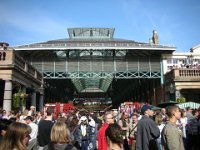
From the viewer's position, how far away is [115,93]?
69.2m

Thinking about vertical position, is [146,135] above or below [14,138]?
below

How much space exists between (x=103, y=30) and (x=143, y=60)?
65.3 feet

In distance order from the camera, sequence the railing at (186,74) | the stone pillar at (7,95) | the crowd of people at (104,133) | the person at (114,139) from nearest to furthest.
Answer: the crowd of people at (104,133), the person at (114,139), the stone pillar at (7,95), the railing at (186,74)

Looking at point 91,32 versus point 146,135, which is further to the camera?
point 91,32

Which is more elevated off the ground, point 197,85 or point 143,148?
point 197,85

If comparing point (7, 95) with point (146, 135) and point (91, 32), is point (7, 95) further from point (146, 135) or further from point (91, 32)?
point (91, 32)

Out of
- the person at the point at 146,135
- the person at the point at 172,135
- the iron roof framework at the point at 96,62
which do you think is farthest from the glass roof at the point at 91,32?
the person at the point at 172,135

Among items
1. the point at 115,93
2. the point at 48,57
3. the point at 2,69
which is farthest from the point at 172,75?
the point at 115,93

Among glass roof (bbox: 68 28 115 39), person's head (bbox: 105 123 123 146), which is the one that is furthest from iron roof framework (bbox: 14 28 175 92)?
person's head (bbox: 105 123 123 146)

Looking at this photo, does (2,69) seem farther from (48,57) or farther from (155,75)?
(155,75)

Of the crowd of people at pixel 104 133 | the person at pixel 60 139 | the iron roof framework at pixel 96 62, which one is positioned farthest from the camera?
the iron roof framework at pixel 96 62

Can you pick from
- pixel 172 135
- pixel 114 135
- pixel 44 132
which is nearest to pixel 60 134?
pixel 114 135

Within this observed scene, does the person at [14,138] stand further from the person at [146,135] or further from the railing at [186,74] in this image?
the railing at [186,74]

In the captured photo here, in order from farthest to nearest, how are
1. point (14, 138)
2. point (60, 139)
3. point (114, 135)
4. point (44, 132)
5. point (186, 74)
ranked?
point (186, 74)
point (44, 132)
point (114, 135)
point (60, 139)
point (14, 138)
